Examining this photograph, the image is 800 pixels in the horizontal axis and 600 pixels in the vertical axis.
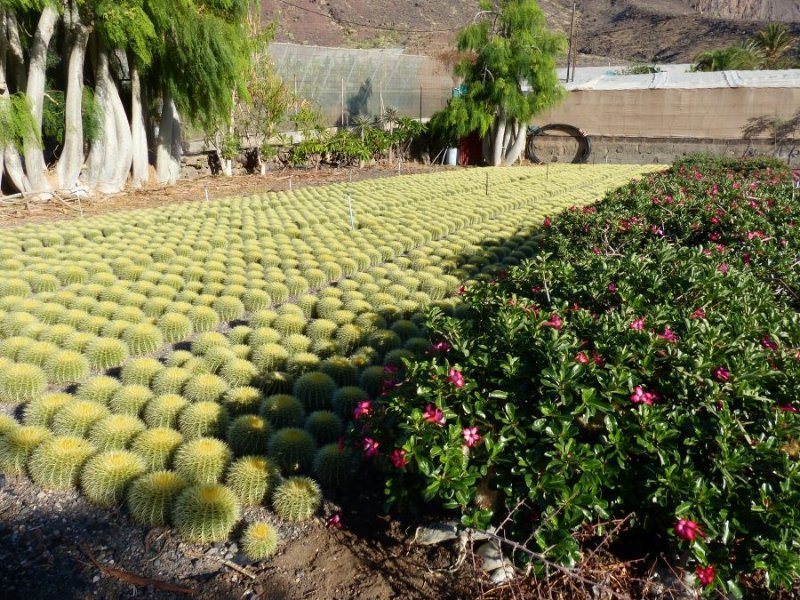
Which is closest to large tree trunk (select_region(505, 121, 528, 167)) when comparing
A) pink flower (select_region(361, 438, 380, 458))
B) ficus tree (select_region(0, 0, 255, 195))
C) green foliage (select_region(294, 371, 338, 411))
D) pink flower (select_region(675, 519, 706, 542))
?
ficus tree (select_region(0, 0, 255, 195))

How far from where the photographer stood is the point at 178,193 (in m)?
12.3

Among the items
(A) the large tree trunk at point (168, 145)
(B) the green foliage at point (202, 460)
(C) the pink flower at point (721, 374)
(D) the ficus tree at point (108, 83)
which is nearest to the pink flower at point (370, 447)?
(B) the green foliage at point (202, 460)

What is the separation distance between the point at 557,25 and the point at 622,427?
61.8 m

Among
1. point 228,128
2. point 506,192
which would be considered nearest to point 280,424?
point 506,192

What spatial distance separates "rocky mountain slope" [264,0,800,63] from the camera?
→ 150ft

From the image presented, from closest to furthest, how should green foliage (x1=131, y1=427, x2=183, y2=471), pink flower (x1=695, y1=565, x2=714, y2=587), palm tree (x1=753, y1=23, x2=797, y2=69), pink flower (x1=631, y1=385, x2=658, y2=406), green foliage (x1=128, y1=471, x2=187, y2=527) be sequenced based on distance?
1. pink flower (x1=695, y1=565, x2=714, y2=587)
2. pink flower (x1=631, y1=385, x2=658, y2=406)
3. green foliage (x1=128, y1=471, x2=187, y2=527)
4. green foliage (x1=131, y1=427, x2=183, y2=471)
5. palm tree (x1=753, y1=23, x2=797, y2=69)

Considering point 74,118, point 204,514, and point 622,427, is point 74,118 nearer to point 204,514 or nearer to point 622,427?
point 204,514

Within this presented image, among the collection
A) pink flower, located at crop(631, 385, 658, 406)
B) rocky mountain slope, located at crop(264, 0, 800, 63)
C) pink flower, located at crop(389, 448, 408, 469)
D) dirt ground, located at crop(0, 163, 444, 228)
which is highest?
rocky mountain slope, located at crop(264, 0, 800, 63)

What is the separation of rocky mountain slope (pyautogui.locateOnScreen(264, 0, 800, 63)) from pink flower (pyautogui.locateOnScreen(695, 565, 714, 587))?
1688 inches

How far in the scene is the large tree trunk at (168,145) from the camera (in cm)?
1309

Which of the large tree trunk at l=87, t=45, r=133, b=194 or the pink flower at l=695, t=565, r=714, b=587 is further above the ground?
the large tree trunk at l=87, t=45, r=133, b=194

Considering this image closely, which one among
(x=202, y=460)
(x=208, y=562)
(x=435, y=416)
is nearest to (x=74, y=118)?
(x=202, y=460)

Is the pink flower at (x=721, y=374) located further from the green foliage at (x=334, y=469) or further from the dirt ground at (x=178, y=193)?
the dirt ground at (x=178, y=193)

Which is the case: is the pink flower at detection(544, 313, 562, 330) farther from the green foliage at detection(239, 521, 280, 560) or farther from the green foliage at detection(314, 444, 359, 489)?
the green foliage at detection(239, 521, 280, 560)
